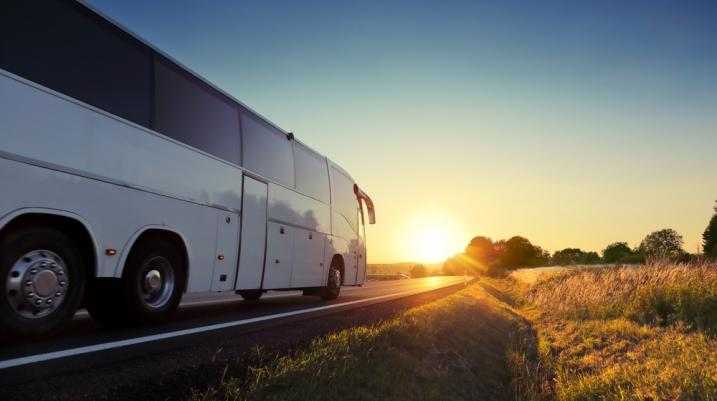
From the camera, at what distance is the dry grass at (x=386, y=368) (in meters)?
4.36

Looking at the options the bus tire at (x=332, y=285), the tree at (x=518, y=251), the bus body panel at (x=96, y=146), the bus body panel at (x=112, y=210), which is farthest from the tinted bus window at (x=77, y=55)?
the tree at (x=518, y=251)

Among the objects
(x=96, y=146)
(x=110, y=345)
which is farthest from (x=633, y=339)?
(x=96, y=146)

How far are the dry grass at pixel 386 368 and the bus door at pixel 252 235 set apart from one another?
7.95 ft

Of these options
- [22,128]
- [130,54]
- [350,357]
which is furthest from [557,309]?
[22,128]

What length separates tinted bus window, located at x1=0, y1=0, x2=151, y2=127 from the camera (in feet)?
16.4

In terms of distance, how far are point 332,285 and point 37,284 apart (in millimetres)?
9642

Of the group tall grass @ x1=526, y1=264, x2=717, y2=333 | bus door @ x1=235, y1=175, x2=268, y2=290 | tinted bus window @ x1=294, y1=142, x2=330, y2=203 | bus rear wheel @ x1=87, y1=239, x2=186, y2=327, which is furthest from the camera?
tinted bus window @ x1=294, y1=142, x2=330, y2=203

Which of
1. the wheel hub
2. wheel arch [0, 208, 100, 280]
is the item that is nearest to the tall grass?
the wheel hub

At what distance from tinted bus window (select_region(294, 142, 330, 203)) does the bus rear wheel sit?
16.1 ft

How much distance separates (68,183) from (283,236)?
5.67 meters

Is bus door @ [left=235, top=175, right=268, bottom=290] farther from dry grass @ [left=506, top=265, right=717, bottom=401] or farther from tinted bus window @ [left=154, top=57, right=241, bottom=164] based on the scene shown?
dry grass @ [left=506, top=265, right=717, bottom=401]

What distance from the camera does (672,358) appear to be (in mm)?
7637

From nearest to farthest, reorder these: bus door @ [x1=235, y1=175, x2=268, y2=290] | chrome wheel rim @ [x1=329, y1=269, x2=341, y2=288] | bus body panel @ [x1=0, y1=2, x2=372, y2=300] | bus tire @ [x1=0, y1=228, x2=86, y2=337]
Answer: bus tire @ [x1=0, y1=228, x2=86, y2=337] → bus body panel @ [x1=0, y1=2, x2=372, y2=300] → bus door @ [x1=235, y1=175, x2=268, y2=290] → chrome wheel rim @ [x1=329, y1=269, x2=341, y2=288]

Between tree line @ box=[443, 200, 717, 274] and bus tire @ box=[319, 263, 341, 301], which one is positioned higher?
tree line @ box=[443, 200, 717, 274]
